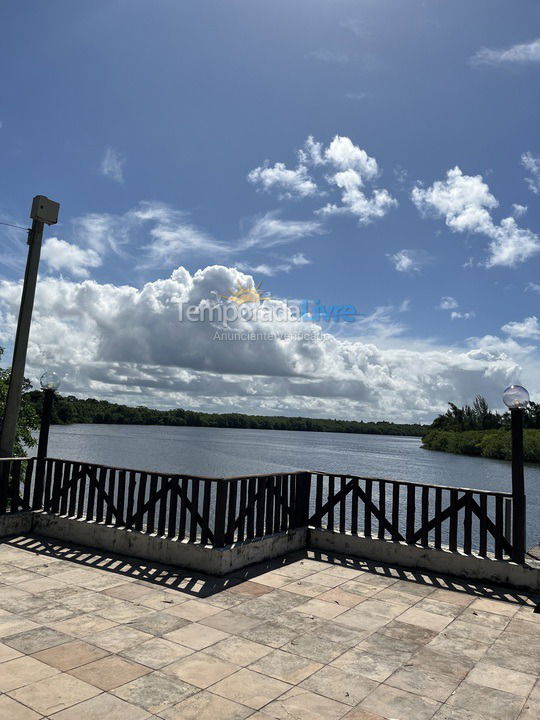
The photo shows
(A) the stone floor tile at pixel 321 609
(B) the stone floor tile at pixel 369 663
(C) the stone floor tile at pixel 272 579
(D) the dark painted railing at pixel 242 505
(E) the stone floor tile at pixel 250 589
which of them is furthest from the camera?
(D) the dark painted railing at pixel 242 505

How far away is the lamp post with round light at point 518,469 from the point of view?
5.91m

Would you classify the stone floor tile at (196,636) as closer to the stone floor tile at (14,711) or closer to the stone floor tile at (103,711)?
the stone floor tile at (103,711)

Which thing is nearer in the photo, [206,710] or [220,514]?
[206,710]

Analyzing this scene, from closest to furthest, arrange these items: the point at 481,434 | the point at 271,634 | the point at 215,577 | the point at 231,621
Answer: the point at 271,634 < the point at 231,621 < the point at 215,577 < the point at 481,434

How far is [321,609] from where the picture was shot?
194 inches

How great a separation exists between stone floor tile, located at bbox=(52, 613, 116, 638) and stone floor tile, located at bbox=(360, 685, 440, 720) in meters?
2.24

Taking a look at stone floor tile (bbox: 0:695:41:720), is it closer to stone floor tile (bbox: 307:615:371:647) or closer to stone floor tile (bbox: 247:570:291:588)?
stone floor tile (bbox: 307:615:371:647)

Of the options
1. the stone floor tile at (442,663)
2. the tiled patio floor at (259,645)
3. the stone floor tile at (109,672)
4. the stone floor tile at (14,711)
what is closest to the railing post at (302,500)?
the tiled patio floor at (259,645)

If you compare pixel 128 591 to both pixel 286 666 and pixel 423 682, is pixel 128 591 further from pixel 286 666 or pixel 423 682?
pixel 423 682

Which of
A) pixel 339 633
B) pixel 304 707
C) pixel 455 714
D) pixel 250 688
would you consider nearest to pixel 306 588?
pixel 339 633

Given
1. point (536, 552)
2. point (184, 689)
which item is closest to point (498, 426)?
point (536, 552)

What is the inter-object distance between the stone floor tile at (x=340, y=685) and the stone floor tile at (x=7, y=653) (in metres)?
2.06

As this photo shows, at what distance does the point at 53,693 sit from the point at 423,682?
2.44 metres

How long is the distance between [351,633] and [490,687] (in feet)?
3.91
